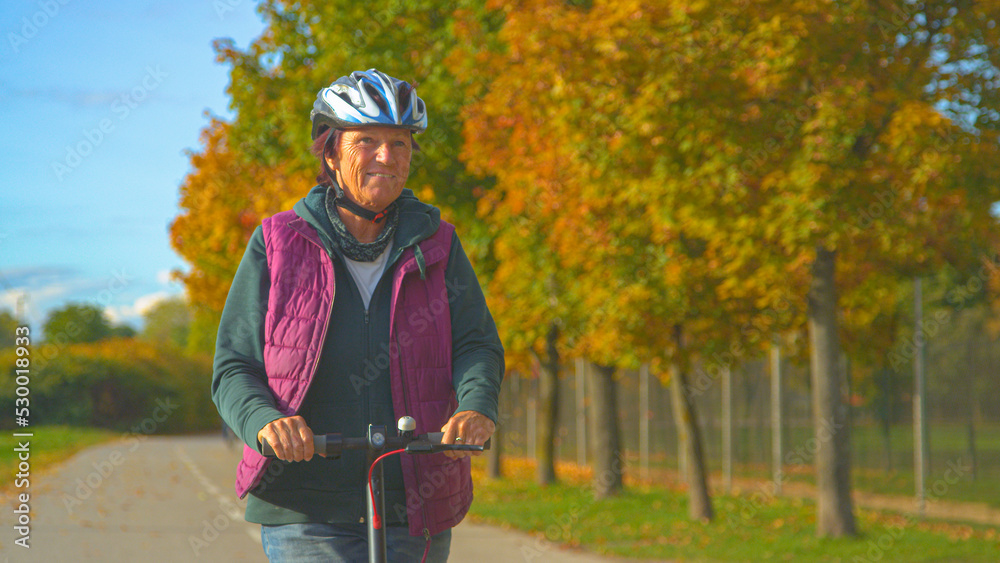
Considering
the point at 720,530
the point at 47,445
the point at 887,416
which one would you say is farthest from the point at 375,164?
the point at 47,445

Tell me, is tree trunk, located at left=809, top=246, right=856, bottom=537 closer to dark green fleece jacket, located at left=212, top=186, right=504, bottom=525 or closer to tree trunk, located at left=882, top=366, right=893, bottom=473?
tree trunk, located at left=882, top=366, right=893, bottom=473

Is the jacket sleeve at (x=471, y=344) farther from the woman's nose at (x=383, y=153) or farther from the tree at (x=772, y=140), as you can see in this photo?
the tree at (x=772, y=140)

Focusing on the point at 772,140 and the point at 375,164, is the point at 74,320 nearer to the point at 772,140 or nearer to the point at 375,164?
the point at 772,140

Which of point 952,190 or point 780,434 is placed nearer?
point 952,190

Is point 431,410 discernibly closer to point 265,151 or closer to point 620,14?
point 620,14

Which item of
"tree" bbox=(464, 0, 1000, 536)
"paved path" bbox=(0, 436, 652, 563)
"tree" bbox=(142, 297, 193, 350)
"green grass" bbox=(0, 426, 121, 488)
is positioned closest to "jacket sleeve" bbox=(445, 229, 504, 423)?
"tree" bbox=(464, 0, 1000, 536)

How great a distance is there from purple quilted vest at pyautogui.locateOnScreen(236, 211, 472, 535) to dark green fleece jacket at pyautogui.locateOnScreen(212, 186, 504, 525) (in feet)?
0.11

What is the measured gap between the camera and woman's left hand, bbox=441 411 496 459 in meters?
2.73

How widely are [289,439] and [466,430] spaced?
46 centimetres

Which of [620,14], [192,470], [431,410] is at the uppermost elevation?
[620,14]

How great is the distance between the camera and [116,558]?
10.5m

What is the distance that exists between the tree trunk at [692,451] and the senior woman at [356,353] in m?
10.6

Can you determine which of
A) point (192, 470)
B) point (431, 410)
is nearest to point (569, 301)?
point (431, 410)

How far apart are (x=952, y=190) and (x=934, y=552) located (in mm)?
3407
